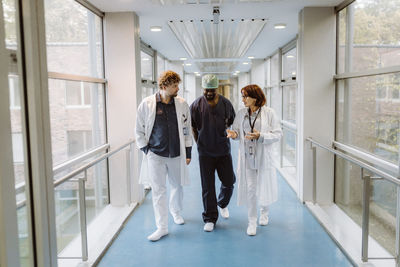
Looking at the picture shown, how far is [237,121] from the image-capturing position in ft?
11.3

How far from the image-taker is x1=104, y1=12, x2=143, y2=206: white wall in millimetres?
4316

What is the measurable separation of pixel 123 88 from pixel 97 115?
0.46m

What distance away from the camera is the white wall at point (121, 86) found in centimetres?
432

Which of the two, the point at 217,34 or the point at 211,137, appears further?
the point at 217,34

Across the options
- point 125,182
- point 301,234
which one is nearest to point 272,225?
point 301,234

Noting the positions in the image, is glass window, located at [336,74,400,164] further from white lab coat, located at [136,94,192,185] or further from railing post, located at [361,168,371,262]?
white lab coat, located at [136,94,192,185]

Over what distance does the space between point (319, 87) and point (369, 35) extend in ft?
3.09

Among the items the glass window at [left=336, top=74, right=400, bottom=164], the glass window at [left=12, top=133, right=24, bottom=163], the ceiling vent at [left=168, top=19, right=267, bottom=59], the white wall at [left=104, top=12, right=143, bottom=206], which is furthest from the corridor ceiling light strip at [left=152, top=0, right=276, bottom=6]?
the glass window at [left=12, top=133, right=24, bottom=163]

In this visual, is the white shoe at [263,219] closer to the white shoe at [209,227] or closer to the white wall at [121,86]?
the white shoe at [209,227]

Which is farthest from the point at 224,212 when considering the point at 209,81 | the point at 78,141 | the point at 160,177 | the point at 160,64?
the point at 160,64

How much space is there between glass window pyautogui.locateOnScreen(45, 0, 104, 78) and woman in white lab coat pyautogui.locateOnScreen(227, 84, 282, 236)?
1.77 meters

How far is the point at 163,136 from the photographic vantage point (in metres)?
3.31

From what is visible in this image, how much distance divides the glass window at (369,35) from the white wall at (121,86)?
2.51 metres

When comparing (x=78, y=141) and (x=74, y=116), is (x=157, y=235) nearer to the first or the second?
(x=78, y=141)
